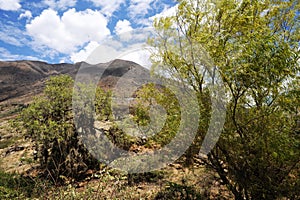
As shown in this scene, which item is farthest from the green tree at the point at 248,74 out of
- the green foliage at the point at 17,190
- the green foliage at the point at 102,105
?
the green foliage at the point at 102,105

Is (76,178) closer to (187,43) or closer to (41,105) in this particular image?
(41,105)

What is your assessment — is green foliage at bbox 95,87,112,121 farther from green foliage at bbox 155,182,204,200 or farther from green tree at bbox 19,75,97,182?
green foliage at bbox 155,182,204,200

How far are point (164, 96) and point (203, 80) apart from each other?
135cm

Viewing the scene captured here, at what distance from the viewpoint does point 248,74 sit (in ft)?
15.3

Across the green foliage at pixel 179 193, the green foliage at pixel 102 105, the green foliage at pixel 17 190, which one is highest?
the green foliage at pixel 102 105

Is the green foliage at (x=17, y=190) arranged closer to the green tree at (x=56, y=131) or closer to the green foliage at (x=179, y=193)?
the green tree at (x=56, y=131)

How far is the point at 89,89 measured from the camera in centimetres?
1520

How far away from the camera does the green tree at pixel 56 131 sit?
13.0 meters

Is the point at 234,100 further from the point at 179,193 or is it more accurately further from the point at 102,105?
the point at 102,105

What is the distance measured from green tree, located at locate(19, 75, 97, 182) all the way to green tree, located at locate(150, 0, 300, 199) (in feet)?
26.7

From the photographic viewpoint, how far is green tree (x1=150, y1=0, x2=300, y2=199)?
4637 mm

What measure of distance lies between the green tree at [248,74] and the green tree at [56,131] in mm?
8146

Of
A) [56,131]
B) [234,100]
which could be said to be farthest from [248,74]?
[56,131]

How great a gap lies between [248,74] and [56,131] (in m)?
11.4
